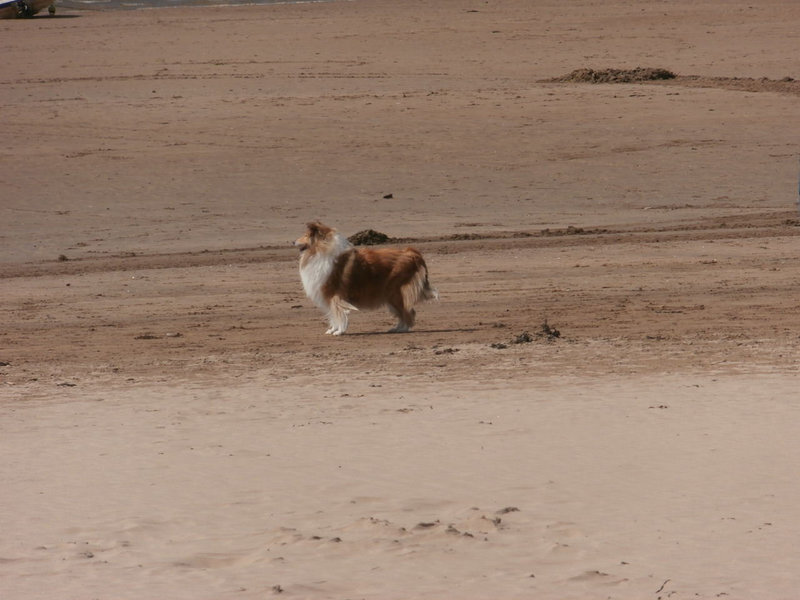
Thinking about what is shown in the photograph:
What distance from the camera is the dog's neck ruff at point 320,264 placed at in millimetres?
11633

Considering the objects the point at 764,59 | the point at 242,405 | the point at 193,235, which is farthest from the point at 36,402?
the point at 764,59

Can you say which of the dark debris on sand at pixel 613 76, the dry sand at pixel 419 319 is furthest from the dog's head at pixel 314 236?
the dark debris on sand at pixel 613 76

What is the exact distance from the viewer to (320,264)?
38.3ft

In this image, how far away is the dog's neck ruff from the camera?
38.2 feet

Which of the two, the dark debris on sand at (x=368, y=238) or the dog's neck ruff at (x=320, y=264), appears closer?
the dog's neck ruff at (x=320, y=264)

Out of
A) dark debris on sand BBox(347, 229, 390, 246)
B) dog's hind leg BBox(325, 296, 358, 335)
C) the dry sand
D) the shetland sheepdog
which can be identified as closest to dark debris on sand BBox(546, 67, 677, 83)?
the dry sand

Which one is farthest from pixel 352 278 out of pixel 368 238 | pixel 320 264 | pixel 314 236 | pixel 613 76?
pixel 613 76

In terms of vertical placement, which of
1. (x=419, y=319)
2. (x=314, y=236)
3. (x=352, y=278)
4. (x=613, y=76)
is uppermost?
(x=613, y=76)

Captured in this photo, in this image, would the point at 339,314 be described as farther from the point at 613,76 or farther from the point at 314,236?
the point at 613,76

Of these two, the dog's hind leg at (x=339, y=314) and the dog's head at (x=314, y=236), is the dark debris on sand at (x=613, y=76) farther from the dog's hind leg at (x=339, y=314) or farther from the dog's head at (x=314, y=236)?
the dog's hind leg at (x=339, y=314)

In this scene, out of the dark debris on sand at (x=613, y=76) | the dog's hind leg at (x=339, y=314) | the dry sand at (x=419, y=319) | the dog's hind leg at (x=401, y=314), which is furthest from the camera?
the dark debris on sand at (x=613, y=76)

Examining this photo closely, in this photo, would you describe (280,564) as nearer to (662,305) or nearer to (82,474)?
(82,474)

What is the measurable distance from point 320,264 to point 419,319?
4.14 ft

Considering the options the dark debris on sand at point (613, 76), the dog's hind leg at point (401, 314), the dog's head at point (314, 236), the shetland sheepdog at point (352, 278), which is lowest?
the dog's hind leg at point (401, 314)
